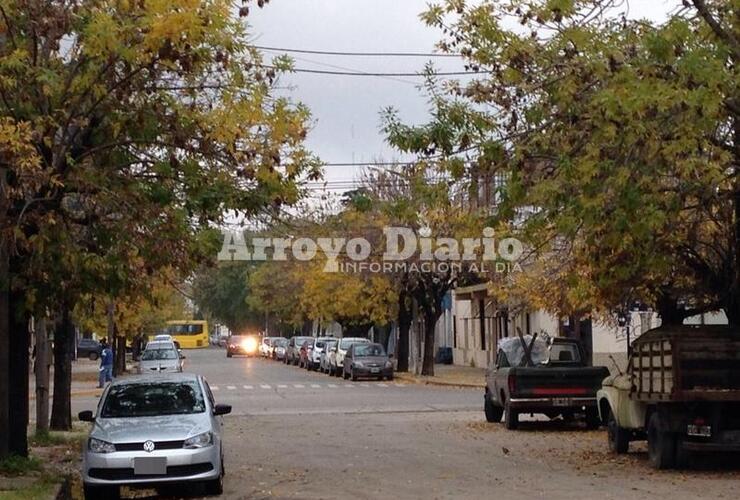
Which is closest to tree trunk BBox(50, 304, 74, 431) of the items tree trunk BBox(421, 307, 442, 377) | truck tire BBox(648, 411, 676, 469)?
truck tire BBox(648, 411, 676, 469)

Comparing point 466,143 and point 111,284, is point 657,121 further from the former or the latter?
point 111,284

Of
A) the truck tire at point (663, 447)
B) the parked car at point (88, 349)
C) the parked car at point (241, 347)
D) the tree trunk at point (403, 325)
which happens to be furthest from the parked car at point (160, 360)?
the parked car at point (241, 347)

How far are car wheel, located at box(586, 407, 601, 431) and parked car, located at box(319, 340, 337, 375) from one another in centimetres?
3094

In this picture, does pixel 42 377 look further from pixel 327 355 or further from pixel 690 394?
pixel 327 355

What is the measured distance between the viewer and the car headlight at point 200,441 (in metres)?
14.4

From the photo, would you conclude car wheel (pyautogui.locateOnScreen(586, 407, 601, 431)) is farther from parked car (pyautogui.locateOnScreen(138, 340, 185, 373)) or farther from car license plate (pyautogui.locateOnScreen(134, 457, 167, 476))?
parked car (pyautogui.locateOnScreen(138, 340, 185, 373))

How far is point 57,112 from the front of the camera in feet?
49.0

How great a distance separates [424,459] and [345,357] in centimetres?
3332

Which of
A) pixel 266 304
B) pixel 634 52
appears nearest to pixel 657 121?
pixel 634 52

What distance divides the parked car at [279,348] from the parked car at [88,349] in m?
11.9

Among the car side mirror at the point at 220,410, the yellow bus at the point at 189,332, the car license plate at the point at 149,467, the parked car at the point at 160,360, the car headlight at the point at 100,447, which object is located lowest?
the car license plate at the point at 149,467

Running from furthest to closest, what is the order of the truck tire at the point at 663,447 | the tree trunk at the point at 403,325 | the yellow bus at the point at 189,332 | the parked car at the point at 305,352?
the yellow bus at the point at 189,332
the parked car at the point at 305,352
the tree trunk at the point at 403,325
the truck tire at the point at 663,447

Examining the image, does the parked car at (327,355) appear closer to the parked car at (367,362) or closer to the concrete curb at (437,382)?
the parked car at (367,362)

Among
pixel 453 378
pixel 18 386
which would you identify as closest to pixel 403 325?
pixel 453 378
